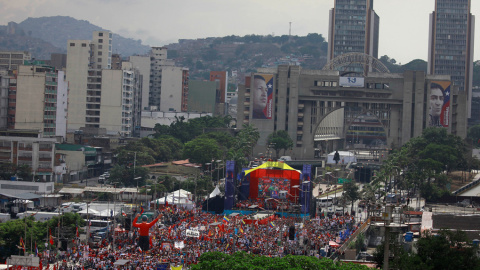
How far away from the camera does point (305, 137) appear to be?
12988 centimetres

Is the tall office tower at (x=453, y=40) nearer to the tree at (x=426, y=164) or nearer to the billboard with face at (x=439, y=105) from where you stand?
the billboard with face at (x=439, y=105)

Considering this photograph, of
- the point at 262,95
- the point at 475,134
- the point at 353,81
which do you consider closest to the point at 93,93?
the point at 262,95

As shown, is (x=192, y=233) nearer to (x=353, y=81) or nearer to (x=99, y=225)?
(x=99, y=225)

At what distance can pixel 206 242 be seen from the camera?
5409cm

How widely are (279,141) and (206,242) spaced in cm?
6918

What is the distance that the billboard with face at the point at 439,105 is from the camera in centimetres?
12612

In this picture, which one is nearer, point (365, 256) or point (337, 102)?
point (365, 256)

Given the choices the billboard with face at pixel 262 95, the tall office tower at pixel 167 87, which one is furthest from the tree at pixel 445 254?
the tall office tower at pixel 167 87

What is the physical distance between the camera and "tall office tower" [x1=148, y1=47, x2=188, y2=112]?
594ft

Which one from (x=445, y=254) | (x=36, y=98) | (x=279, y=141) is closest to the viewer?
(x=445, y=254)

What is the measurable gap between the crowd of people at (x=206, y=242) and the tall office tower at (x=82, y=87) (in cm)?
7120

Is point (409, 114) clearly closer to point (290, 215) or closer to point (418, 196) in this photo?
point (418, 196)

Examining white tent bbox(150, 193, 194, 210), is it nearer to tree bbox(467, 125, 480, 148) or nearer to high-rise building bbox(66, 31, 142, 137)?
high-rise building bbox(66, 31, 142, 137)

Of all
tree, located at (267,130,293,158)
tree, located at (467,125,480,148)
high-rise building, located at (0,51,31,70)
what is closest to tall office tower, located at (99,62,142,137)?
tree, located at (267,130,293,158)
